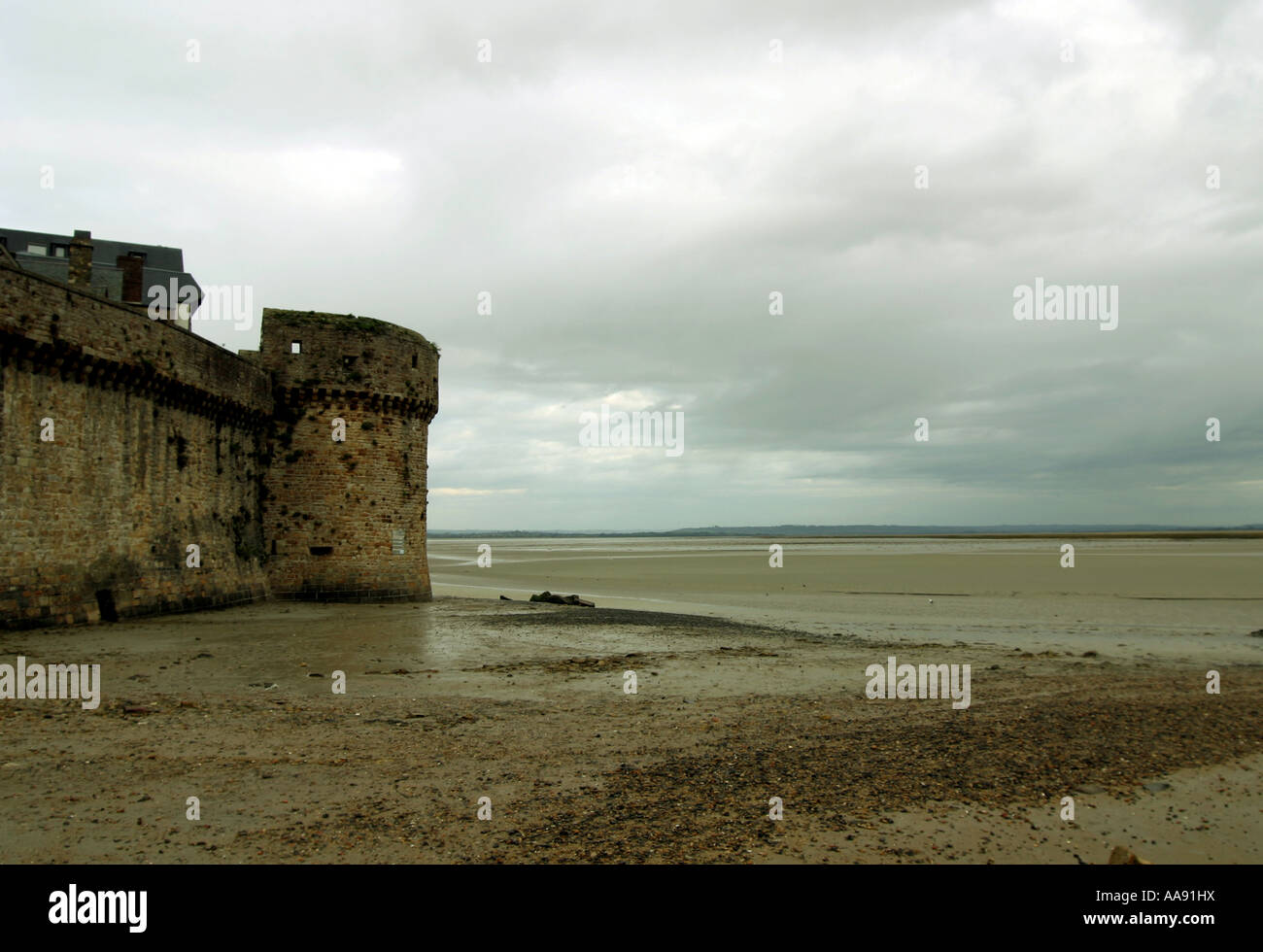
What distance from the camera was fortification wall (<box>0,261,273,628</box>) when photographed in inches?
552

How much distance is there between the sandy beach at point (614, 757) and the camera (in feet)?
16.2

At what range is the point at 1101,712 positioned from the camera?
8.79 meters

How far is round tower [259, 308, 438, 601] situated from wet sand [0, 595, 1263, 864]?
9.80 m

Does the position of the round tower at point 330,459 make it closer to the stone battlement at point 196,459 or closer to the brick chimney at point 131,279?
the stone battlement at point 196,459

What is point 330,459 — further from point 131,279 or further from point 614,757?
point 614,757

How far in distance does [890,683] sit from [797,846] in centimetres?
647

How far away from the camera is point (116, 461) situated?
1650 cm

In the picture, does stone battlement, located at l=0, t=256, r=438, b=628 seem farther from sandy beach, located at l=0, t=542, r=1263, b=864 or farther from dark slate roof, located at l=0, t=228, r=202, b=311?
dark slate roof, located at l=0, t=228, r=202, b=311

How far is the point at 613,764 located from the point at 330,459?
18552 mm

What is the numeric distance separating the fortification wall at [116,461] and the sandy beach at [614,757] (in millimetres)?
1746

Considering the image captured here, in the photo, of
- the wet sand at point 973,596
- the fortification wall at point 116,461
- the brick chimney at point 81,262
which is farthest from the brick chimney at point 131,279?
the wet sand at point 973,596

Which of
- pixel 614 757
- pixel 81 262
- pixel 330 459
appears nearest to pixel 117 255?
pixel 81 262
